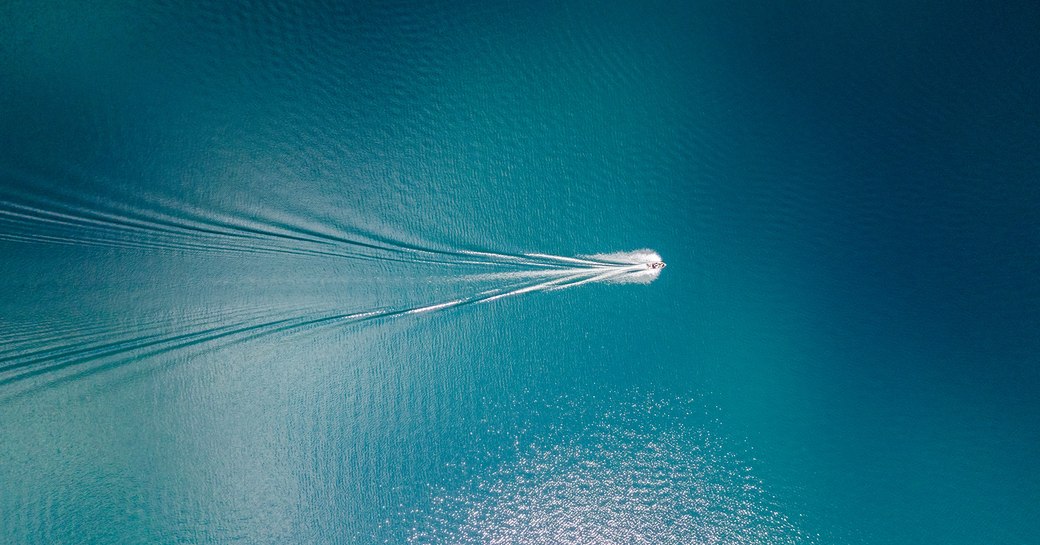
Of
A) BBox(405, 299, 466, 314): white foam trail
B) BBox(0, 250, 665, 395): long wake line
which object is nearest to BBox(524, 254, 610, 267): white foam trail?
BBox(0, 250, 665, 395): long wake line

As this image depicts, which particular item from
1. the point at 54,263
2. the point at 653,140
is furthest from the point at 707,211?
the point at 54,263

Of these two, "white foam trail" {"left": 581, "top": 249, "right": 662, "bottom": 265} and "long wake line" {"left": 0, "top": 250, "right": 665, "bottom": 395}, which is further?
"white foam trail" {"left": 581, "top": 249, "right": 662, "bottom": 265}

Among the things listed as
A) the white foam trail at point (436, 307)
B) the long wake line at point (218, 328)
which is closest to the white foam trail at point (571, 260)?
the long wake line at point (218, 328)

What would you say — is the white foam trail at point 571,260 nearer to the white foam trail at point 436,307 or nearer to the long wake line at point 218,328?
the long wake line at point 218,328

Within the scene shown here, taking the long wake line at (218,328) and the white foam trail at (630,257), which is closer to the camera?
the long wake line at (218,328)

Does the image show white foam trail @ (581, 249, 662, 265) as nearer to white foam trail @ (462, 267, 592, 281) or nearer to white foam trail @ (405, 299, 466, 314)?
white foam trail @ (462, 267, 592, 281)

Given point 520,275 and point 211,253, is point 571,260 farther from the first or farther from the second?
point 211,253

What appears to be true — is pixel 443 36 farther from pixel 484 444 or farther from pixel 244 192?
pixel 484 444

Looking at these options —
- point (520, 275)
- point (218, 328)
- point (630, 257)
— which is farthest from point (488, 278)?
point (218, 328)
